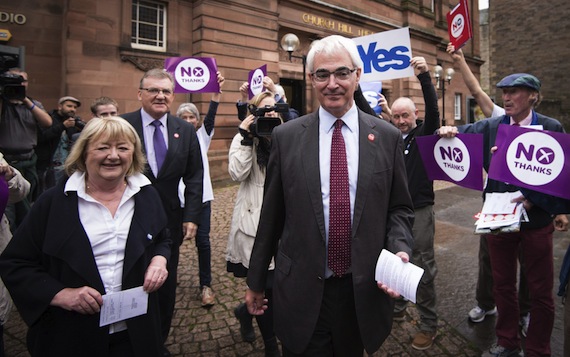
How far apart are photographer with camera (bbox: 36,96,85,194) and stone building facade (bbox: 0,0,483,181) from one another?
384cm

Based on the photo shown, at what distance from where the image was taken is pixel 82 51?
10.0 meters

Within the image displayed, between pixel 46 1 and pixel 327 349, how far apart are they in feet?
40.4

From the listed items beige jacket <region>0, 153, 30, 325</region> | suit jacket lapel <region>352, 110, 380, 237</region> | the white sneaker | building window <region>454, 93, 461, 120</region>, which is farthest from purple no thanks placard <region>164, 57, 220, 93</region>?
building window <region>454, 93, 461, 120</region>

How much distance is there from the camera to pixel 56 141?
17.3 ft

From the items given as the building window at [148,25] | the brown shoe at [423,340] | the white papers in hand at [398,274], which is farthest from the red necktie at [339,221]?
the building window at [148,25]

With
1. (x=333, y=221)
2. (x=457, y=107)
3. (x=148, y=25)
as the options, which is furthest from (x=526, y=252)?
(x=457, y=107)

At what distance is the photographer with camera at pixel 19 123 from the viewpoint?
164 inches

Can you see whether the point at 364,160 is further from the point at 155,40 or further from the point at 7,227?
the point at 155,40

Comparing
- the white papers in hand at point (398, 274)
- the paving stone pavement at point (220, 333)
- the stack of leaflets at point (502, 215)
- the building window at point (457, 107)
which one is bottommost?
the paving stone pavement at point (220, 333)

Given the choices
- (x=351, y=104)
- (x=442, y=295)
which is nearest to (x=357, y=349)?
(x=351, y=104)

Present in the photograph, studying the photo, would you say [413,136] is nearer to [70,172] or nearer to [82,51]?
[70,172]

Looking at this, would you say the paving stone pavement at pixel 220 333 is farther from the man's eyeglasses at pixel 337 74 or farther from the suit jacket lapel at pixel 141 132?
the man's eyeglasses at pixel 337 74

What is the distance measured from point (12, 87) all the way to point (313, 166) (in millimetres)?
4352

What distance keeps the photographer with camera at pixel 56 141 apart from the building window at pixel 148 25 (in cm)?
681
